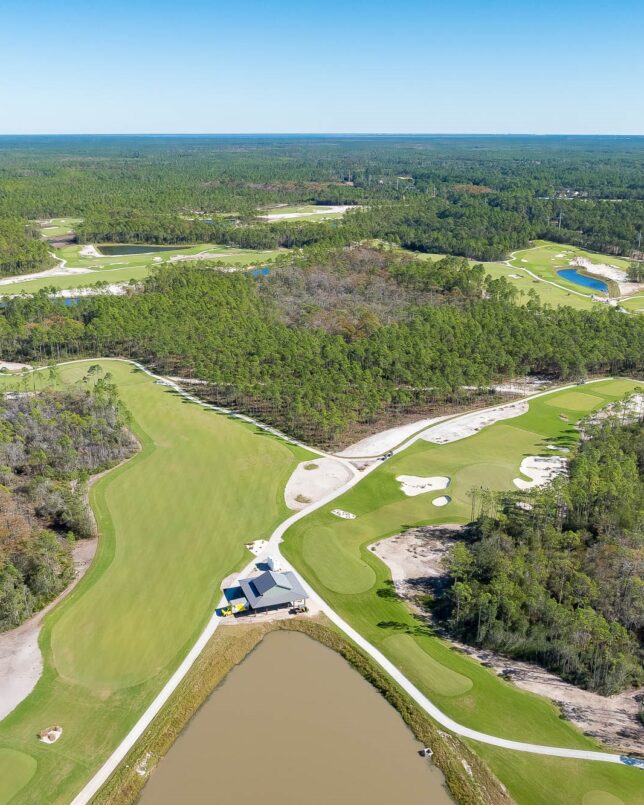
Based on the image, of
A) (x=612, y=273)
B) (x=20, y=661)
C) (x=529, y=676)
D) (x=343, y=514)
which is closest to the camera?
(x=529, y=676)

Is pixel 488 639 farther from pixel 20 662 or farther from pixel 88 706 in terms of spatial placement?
pixel 20 662

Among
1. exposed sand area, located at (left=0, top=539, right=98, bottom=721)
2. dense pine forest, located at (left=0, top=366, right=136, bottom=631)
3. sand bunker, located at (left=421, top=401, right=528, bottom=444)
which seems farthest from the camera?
sand bunker, located at (left=421, top=401, right=528, bottom=444)

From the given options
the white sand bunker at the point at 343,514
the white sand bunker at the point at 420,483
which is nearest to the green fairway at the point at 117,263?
the white sand bunker at the point at 420,483

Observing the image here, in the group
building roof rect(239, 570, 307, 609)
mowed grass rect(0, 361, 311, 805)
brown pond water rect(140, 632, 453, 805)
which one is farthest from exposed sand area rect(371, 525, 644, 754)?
mowed grass rect(0, 361, 311, 805)

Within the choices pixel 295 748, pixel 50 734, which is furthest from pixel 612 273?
pixel 50 734

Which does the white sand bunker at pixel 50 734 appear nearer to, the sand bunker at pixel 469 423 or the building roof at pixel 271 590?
the building roof at pixel 271 590

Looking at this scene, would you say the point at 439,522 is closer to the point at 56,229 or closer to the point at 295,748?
the point at 295,748

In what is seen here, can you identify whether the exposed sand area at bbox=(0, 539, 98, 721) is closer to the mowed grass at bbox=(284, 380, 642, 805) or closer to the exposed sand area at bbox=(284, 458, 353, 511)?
the mowed grass at bbox=(284, 380, 642, 805)
